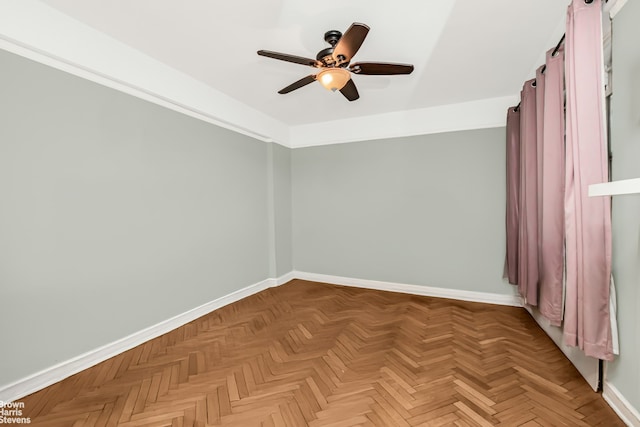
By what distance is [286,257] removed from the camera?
4.50 meters

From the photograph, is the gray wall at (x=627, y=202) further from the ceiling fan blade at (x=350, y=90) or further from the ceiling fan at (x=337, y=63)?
the ceiling fan blade at (x=350, y=90)

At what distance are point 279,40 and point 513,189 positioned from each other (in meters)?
2.90

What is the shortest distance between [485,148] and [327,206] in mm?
2347

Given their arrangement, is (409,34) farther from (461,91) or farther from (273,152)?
(273,152)

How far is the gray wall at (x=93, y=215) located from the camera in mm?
1808

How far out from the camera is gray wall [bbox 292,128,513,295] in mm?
3480

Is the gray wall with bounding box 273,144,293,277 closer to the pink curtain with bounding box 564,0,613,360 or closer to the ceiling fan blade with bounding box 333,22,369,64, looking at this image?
the ceiling fan blade with bounding box 333,22,369,64

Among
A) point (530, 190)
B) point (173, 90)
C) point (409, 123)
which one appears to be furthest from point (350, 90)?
point (530, 190)

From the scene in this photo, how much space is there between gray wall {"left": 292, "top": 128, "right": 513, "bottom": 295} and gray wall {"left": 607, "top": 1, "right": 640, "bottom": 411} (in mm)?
1908

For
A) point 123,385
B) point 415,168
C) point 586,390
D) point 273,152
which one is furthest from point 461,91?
point 123,385

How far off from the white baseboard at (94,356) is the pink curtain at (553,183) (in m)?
3.36

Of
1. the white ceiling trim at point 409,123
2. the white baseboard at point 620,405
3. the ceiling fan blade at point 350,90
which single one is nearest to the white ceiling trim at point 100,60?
the white ceiling trim at point 409,123

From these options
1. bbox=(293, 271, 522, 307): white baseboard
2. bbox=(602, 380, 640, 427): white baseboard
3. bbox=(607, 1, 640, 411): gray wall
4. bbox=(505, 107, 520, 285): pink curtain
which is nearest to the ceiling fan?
bbox=(607, 1, 640, 411): gray wall

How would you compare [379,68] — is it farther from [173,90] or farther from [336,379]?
A: [336,379]
